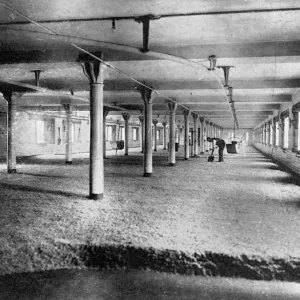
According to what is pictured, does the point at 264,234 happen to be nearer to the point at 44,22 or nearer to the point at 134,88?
the point at 44,22

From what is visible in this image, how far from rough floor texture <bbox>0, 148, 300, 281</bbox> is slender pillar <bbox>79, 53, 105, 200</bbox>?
471 millimetres

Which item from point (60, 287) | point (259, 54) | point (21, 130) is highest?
point (259, 54)

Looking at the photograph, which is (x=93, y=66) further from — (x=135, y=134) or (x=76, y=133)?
(x=135, y=134)

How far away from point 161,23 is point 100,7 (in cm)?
126

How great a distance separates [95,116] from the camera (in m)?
7.62

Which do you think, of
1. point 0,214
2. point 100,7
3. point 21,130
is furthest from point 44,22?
point 21,130

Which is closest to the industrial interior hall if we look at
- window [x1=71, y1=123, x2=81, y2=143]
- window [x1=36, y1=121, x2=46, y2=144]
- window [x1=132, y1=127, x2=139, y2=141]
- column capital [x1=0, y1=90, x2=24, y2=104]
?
column capital [x1=0, y1=90, x2=24, y2=104]

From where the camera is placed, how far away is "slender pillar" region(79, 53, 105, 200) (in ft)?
24.7

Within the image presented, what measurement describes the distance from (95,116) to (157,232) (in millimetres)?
3378

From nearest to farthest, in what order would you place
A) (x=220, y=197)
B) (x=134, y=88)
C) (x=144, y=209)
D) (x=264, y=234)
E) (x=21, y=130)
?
(x=264, y=234) → (x=144, y=209) → (x=220, y=197) → (x=134, y=88) → (x=21, y=130)

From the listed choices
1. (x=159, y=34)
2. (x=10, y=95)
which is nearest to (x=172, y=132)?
(x=10, y=95)

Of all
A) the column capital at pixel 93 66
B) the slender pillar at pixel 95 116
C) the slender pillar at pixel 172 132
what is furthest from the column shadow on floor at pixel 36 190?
the slender pillar at pixel 172 132

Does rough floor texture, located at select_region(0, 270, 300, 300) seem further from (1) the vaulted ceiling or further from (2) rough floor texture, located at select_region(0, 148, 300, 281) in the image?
(1) the vaulted ceiling

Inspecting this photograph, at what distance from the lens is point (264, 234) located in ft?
16.9
